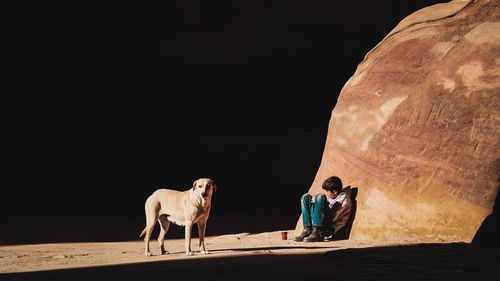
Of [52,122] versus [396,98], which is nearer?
[396,98]

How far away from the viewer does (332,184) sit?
327 inches

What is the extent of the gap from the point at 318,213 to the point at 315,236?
1.09 ft

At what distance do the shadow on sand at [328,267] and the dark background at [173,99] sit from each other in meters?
9.17

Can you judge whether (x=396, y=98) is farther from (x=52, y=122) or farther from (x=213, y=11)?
(x=52, y=122)

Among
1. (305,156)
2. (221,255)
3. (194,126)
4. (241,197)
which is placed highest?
(194,126)

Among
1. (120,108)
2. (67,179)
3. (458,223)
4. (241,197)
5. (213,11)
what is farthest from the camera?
Answer: (120,108)

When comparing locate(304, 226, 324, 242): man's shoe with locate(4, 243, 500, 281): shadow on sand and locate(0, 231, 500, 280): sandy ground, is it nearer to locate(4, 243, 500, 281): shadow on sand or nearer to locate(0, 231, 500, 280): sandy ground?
locate(0, 231, 500, 280): sandy ground

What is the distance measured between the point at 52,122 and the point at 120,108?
2554 millimetres

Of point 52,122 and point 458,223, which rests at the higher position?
point 52,122

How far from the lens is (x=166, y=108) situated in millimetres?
22109

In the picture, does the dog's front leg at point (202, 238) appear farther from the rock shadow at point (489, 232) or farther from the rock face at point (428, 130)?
the rock shadow at point (489, 232)

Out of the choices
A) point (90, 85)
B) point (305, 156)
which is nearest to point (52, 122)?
point (90, 85)

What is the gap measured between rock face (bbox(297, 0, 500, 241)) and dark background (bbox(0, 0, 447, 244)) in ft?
22.8

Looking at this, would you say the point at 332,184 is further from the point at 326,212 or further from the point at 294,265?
the point at 294,265
